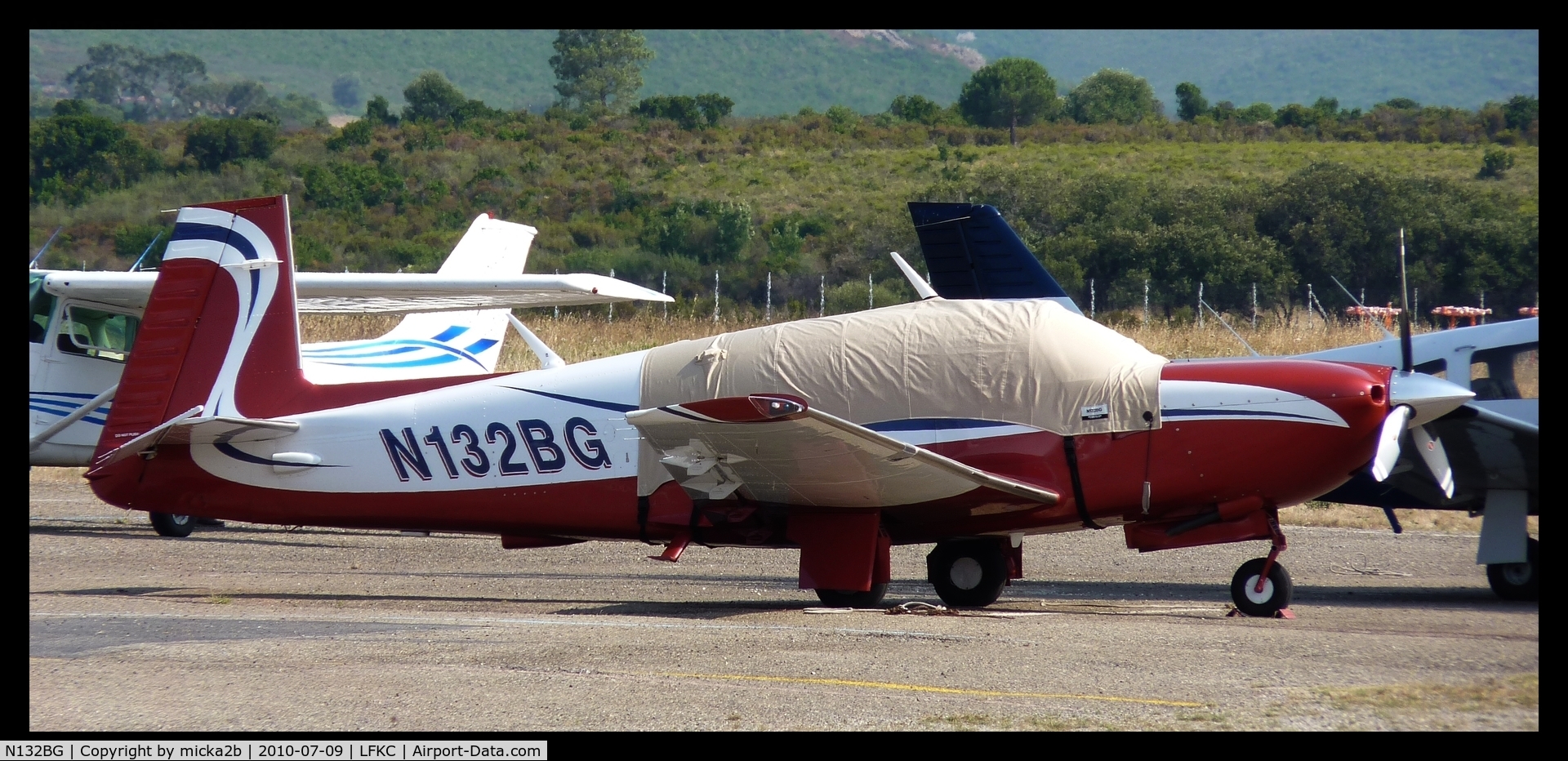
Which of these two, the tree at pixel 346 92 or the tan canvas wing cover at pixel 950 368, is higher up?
the tree at pixel 346 92

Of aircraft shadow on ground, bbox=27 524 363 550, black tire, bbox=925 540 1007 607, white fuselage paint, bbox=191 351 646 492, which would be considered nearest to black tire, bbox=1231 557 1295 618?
black tire, bbox=925 540 1007 607

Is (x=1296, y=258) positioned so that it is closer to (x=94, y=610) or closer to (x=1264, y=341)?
(x=1264, y=341)

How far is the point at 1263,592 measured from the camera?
8703 mm

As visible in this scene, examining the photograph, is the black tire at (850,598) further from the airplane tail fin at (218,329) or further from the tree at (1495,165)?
the tree at (1495,165)

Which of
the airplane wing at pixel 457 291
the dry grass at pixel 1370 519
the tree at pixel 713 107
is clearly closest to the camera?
the airplane wing at pixel 457 291

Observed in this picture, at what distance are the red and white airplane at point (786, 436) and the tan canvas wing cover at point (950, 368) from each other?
0.05ft

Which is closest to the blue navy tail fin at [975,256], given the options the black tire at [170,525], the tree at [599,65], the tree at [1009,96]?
the black tire at [170,525]

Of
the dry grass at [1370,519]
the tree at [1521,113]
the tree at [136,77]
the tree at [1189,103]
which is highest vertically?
the tree at [136,77]

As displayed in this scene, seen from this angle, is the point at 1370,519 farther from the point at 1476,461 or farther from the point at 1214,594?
the point at 1476,461

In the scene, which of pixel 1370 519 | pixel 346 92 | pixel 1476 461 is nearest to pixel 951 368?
pixel 1476 461

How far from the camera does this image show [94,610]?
9.20 metres

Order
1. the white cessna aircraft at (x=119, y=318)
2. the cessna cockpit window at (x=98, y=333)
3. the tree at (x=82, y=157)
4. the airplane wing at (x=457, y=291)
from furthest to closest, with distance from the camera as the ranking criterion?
the tree at (x=82, y=157), the cessna cockpit window at (x=98, y=333), the white cessna aircraft at (x=119, y=318), the airplane wing at (x=457, y=291)

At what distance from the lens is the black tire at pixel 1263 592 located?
8.67 meters
